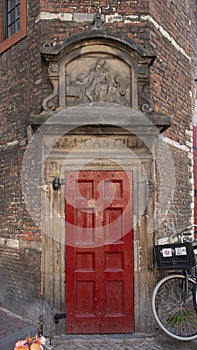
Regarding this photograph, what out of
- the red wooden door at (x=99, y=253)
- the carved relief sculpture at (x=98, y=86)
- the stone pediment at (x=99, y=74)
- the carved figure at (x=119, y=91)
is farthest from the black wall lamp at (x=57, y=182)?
the carved figure at (x=119, y=91)

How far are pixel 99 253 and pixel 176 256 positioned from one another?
1.13 metres

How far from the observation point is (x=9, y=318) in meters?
5.40

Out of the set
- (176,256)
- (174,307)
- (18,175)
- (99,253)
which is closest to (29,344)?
(99,253)

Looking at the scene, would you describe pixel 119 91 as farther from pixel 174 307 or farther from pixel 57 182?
pixel 174 307

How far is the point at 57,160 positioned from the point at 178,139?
2491mm

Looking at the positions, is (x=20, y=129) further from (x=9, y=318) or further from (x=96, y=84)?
(x=9, y=318)

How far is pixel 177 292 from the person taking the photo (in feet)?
16.9

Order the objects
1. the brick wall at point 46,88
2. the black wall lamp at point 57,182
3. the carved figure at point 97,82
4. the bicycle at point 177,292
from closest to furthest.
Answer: the bicycle at point 177,292 < the black wall lamp at point 57,182 < the carved figure at point 97,82 < the brick wall at point 46,88

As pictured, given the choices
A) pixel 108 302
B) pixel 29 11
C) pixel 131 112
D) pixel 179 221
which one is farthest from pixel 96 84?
pixel 108 302

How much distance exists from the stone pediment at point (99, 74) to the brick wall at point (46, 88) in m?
0.27

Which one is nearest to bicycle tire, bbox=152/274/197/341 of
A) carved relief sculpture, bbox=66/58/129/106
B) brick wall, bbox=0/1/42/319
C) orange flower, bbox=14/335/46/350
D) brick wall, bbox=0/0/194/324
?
brick wall, bbox=0/0/194/324

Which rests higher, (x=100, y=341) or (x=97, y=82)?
(x=97, y=82)

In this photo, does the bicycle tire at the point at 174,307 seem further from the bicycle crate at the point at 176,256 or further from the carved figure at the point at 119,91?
the carved figure at the point at 119,91

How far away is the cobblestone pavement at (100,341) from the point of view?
4.62 metres
